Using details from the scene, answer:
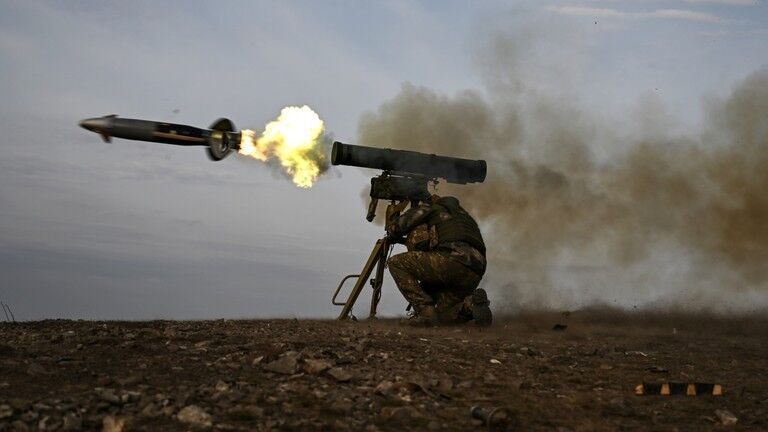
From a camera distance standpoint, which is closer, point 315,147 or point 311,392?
point 311,392

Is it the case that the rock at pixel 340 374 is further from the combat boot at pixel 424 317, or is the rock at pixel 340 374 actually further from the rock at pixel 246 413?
the combat boot at pixel 424 317

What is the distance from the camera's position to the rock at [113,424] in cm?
768

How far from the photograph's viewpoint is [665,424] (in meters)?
8.91

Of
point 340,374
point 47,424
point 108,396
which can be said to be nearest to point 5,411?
point 47,424

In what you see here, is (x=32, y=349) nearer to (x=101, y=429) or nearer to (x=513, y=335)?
(x=101, y=429)

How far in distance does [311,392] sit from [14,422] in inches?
123

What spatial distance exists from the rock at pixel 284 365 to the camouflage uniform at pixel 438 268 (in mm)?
6757

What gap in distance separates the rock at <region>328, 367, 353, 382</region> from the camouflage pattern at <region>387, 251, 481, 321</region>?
22.9 ft

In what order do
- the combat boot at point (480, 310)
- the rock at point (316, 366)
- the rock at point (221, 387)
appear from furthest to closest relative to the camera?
the combat boot at point (480, 310), the rock at point (316, 366), the rock at point (221, 387)

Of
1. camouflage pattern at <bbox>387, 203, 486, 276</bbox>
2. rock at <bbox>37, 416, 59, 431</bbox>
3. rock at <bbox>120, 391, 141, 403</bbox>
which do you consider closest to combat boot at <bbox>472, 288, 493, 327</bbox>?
camouflage pattern at <bbox>387, 203, 486, 276</bbox>

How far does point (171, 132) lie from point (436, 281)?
6.43 meters

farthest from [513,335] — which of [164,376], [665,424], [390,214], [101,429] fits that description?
[101,429]

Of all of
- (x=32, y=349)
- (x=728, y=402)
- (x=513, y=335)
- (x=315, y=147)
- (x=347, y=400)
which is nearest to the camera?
(x=347, y=400)

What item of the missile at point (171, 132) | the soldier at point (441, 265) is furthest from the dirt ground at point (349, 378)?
the missile at point (171, 132)
